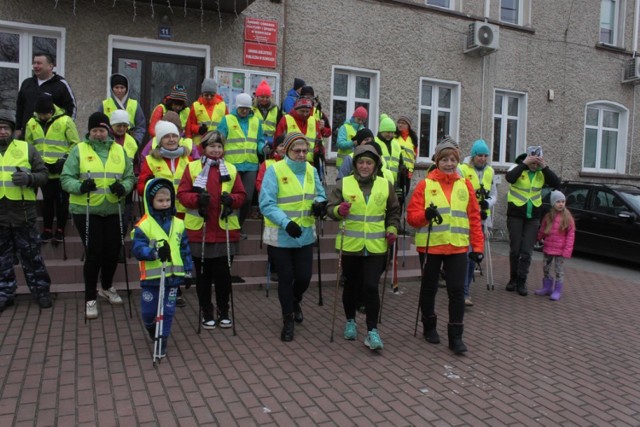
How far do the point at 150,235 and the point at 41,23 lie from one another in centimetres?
598

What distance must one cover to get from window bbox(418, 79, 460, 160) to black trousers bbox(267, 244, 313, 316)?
25.4 feet

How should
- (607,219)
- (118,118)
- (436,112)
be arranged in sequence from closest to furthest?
(118,118), (607,219), (436,112)

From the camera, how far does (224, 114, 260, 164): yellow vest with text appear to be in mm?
7172

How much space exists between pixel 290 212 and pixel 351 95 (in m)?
6.85

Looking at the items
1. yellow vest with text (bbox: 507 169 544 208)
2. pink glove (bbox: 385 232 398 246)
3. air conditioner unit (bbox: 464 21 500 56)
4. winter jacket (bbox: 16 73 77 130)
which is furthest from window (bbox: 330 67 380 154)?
pink glove (bbox: 385 232 398 246)

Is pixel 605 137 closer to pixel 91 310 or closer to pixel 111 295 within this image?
pixel 111 295

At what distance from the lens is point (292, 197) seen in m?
5.11

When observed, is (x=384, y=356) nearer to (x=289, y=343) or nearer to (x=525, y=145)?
(x=289, y=343)

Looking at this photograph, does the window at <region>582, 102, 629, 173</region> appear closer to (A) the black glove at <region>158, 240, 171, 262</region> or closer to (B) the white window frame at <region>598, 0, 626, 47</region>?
(B) the white window frame at <region>598, 0, 626, 47</region>

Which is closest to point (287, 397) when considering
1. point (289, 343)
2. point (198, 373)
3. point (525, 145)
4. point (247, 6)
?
point (198, 373)

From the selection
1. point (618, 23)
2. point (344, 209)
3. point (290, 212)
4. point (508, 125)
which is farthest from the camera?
point (618, 23)

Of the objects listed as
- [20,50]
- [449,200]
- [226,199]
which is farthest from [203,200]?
[20,50]

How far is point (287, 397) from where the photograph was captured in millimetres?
3955

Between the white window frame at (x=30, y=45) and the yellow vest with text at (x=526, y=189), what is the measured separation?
736 cm
